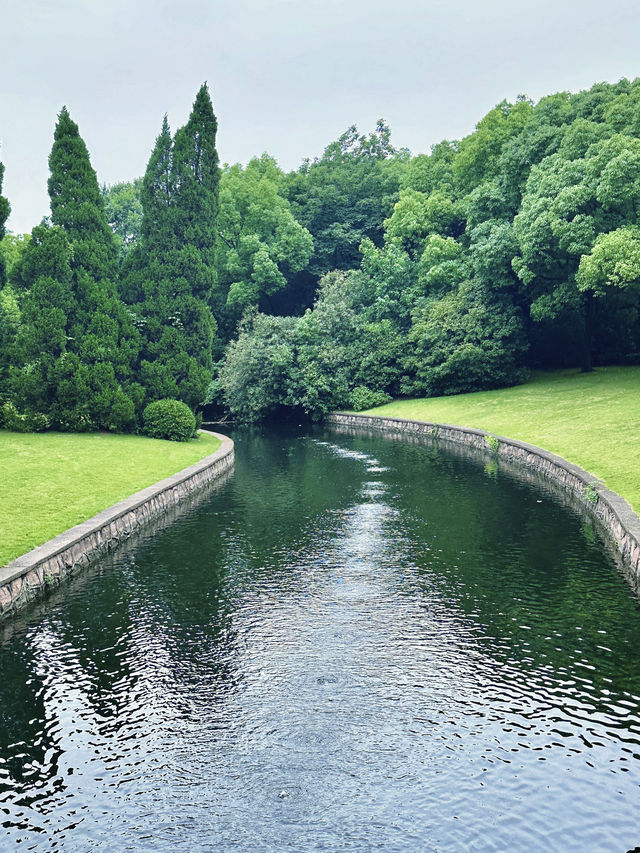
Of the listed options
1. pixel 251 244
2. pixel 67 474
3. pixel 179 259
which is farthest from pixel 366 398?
pixel 67 474

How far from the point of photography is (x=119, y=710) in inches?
318

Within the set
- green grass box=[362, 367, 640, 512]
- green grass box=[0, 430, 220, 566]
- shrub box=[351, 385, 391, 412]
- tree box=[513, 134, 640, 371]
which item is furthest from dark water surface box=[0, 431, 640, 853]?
shrub box=[351, 385, 391, 412]

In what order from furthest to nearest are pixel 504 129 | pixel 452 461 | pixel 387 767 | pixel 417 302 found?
1. pixel 417 302
2. pixel 504 129
3. pixel 452 461
4. pixel 387 767

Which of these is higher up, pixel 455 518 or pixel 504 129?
pixel 504 129

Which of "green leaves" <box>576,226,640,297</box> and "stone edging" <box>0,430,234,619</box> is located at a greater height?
"green leaves" <box>576,226,640,297</box>

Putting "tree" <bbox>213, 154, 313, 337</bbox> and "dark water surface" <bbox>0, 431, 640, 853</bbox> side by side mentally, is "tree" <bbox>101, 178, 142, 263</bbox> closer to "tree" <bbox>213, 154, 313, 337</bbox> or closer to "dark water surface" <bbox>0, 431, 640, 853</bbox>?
"tree" <bbox>213, 154, 313, 337</bbox>

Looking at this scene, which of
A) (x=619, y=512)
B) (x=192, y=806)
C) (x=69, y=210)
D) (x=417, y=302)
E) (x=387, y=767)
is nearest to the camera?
(x=192, y=806)

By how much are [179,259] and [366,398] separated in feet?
64.9

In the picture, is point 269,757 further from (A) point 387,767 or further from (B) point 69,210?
(B) point 69,210

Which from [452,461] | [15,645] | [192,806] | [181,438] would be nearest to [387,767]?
[192,806]

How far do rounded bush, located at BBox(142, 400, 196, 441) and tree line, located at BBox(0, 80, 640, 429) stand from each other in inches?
28.5

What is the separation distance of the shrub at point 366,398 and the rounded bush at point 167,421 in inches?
770

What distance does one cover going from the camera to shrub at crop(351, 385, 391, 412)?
162 ft

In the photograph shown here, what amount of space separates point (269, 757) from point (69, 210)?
2906 cm
